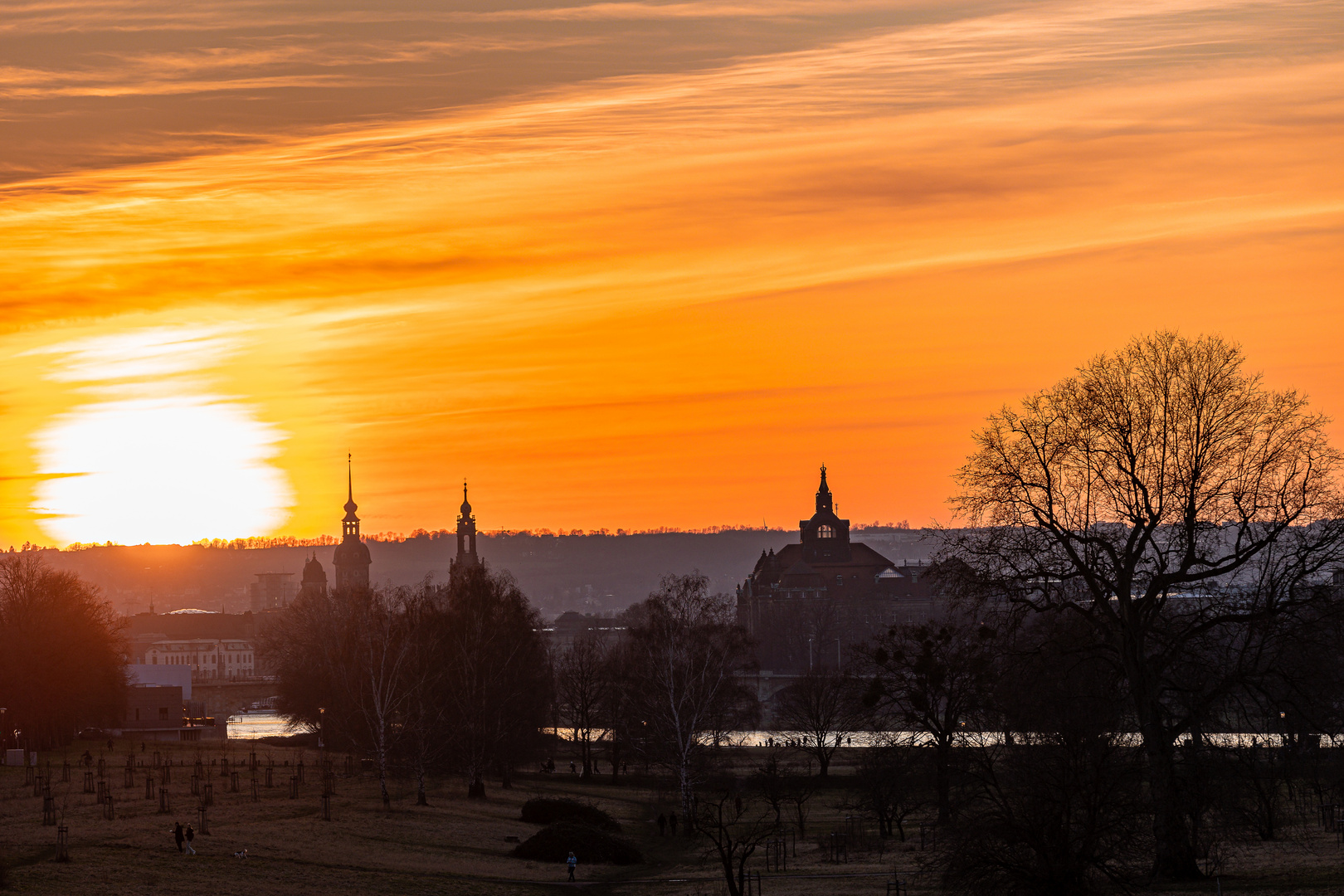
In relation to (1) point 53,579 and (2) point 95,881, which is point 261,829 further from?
(1) point 53,579

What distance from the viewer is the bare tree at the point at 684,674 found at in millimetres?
69750

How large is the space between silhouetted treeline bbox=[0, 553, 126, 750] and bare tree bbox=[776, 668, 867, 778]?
48.9 metres

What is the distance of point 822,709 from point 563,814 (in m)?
33.8

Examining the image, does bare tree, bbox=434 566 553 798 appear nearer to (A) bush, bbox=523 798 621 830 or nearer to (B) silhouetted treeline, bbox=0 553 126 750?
(A) bush, bbox=523 798 621 830

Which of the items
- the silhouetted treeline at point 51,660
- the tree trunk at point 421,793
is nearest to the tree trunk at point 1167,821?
the tree trunk at point 421,793

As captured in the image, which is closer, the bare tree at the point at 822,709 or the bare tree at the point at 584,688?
the bare tree at the point at 822,709

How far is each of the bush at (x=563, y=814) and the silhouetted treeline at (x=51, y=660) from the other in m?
41.5

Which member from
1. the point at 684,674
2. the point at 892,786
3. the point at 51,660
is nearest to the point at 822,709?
the point at 684,674

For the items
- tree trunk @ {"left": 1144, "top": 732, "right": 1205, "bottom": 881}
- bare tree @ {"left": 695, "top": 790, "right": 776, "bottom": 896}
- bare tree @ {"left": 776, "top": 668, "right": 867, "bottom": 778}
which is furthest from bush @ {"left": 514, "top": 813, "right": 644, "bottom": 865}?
tree trunk @ {"left": 1144, "top": 732, "right": 1205, "bottom": 881}

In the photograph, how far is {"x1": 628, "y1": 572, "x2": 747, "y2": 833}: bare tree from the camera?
69.8 metres

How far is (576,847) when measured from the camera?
2115 inches

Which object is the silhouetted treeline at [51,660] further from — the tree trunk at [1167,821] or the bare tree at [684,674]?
the tree trunk at [1167,821]

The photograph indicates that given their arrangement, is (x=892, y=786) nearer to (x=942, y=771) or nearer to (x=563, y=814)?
(x=942, y=771)

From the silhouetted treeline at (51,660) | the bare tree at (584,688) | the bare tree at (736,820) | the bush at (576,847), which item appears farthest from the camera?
the bare tree at (584,688)
